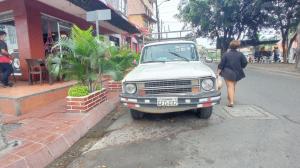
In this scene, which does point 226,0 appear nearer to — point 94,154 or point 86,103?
point 86,103

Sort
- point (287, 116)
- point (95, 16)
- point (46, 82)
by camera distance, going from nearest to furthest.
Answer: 1. point (287, 116)
2. point (95, 16)
3. point (46, 82)

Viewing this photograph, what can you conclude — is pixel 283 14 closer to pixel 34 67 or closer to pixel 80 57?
pixel 34 67

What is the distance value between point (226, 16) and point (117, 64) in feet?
70.2

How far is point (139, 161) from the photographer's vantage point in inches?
142

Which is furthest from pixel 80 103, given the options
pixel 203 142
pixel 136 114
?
pixel 203 142

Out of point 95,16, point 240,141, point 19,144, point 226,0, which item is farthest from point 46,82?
point 226,0

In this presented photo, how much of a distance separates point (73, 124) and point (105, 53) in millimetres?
2051

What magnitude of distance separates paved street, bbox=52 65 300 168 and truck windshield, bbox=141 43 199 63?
1.40 m

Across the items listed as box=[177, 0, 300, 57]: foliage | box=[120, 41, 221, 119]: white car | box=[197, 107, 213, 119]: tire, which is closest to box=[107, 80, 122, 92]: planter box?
box=[120, 41, 221, 119]: white car

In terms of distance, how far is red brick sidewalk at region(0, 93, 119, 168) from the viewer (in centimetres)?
353

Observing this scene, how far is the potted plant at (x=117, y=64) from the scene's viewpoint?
6.42 meters

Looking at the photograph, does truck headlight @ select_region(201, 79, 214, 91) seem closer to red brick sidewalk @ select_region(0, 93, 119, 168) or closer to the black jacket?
the black jacket

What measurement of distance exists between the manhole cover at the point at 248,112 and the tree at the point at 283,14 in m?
16.4

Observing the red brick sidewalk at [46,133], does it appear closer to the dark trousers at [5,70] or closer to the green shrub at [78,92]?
the green shrub at [78,92]
